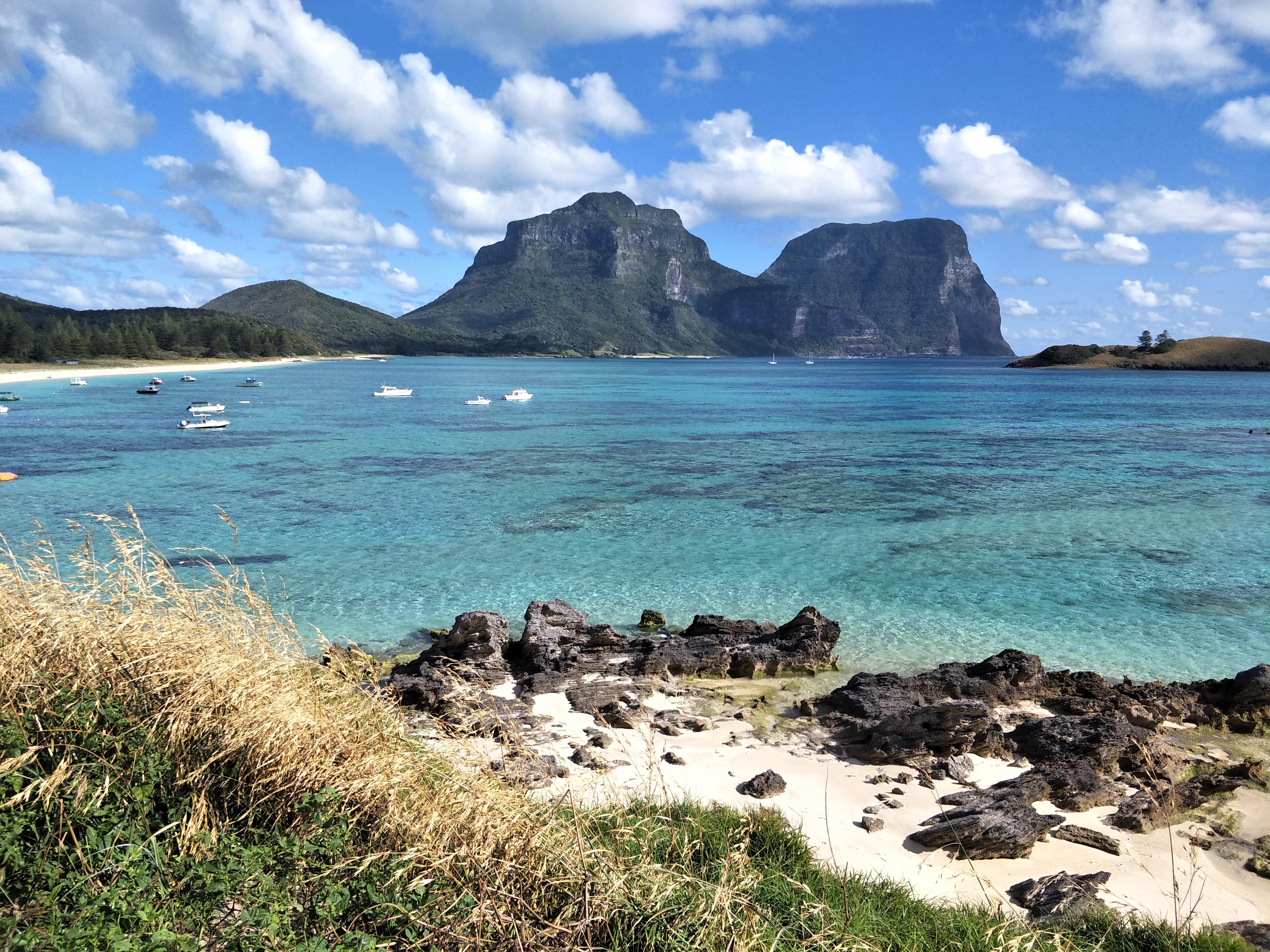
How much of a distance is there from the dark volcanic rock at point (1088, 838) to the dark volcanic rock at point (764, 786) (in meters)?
2.92

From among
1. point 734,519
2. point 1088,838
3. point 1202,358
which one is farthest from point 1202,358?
point 1088,838

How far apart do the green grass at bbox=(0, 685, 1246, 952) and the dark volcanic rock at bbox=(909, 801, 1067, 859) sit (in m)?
1.58

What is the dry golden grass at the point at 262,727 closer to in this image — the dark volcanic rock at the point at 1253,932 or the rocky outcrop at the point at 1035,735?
the rocky outcrop at the point at 1035,735

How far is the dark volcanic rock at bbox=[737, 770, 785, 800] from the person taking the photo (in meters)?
9.34

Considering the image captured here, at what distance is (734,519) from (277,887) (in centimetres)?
2336

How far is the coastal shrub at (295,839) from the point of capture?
4641 millimetres

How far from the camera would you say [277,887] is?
4.84m

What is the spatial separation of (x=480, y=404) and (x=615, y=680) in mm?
70539

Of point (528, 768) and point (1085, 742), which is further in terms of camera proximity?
point (1085, 742)

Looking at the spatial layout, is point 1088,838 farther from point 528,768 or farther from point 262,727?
point 262,727

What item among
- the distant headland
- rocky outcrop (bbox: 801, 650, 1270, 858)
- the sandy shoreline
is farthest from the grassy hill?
rocky outcrop (bbox: 801, 650, 1270, 858)

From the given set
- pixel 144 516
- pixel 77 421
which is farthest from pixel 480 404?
pixel 144 516

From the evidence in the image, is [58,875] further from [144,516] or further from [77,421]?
[77,421]

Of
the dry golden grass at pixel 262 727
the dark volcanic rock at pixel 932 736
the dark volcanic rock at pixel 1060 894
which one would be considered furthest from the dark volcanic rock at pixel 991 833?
the dry golden grass at pixel 262 727
